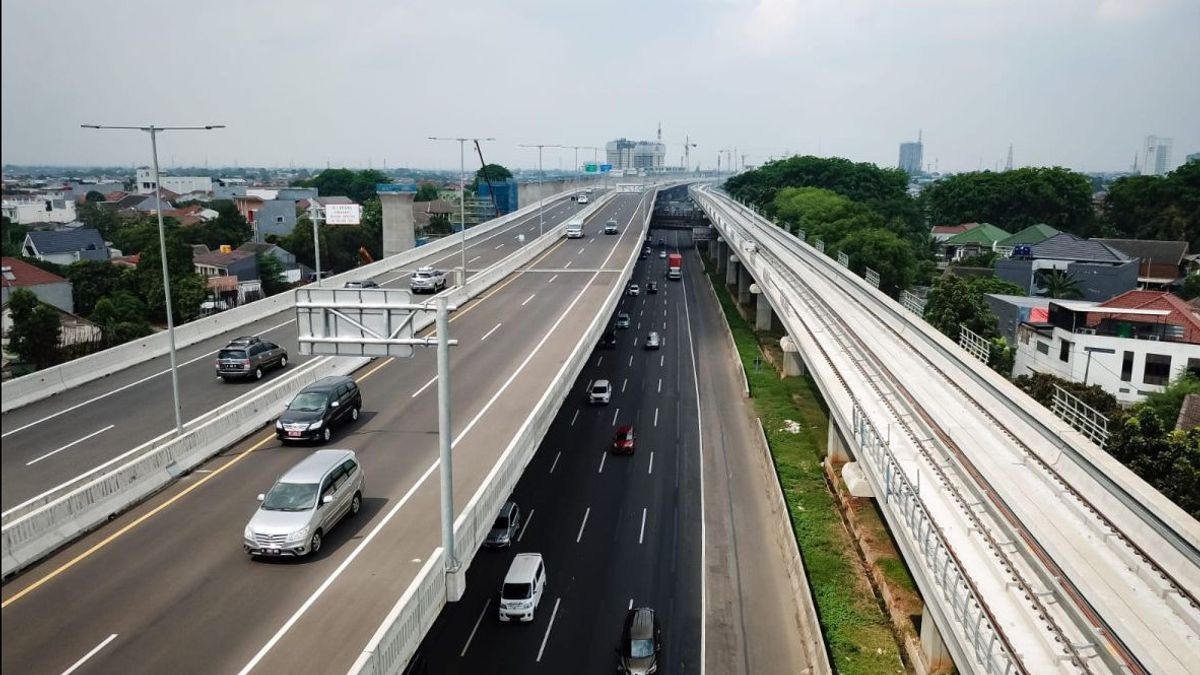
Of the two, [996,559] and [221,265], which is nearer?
[996,559]

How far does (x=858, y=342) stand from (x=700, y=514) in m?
11.8

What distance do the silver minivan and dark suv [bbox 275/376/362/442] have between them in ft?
16.1

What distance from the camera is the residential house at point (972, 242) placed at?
303ft

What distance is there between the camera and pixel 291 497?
58.6 feet

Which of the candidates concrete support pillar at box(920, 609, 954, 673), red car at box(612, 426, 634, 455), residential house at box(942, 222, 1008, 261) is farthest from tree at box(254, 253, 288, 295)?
concrete support pillar at box(920, 609, 954, 673)

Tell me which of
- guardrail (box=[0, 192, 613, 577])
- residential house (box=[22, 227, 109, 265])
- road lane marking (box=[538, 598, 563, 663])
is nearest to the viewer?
guardrail (box=[0, 192, 613, 577])

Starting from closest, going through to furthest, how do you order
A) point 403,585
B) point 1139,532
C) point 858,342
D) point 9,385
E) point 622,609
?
point 403,585, point 1139,532, point 622,609, point 9,385, point 858,342

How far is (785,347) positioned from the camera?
48.0 meters

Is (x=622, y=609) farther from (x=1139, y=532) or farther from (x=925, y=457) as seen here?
(x=1139, y=532)

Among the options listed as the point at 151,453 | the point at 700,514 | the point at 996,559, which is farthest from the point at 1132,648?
the point at 151,453

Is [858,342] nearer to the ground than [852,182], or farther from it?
nearer to the ground

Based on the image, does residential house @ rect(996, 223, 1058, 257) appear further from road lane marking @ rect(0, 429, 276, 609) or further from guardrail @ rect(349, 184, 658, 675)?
road lane marking @ rect(0, 429, 276, 609)

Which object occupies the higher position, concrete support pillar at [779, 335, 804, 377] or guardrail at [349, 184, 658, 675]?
guardrail at [349, 184, 658, 675]

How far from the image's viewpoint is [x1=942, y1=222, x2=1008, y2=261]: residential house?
92438 mm
